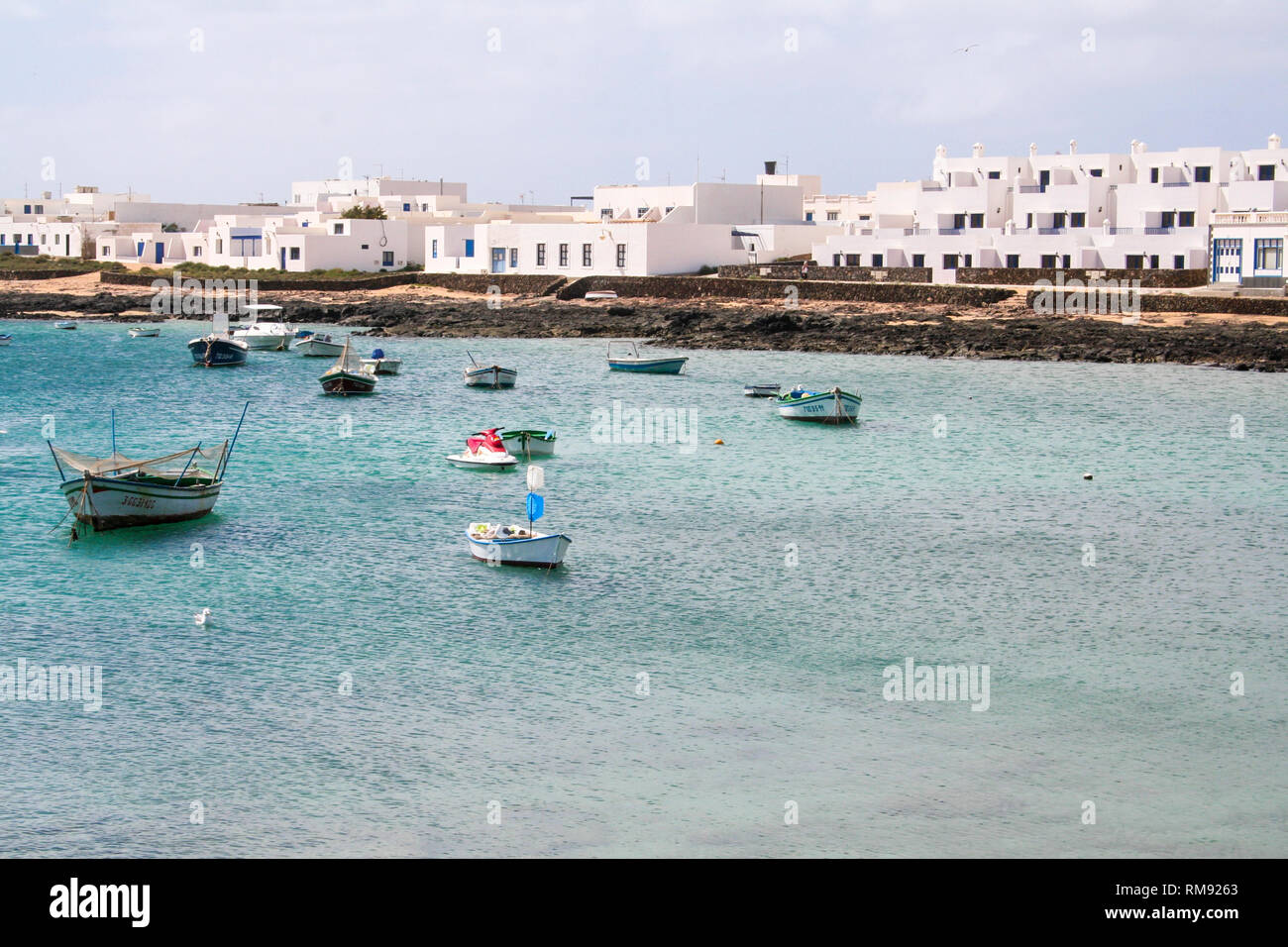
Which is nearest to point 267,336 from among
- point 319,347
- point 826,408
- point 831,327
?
point 319,347

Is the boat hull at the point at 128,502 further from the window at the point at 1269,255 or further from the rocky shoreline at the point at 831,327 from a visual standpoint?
the window at the point at 1269,255

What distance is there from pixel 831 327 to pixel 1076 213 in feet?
55.7

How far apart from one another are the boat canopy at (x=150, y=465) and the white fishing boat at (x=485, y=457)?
6447 millimetres

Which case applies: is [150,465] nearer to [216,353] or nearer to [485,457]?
[485,457]

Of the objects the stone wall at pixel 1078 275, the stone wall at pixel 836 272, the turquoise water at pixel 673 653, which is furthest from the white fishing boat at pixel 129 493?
the stone wall at pixel 836 272

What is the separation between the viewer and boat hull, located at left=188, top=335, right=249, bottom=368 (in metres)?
67.3

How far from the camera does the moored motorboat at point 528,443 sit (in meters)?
38.7

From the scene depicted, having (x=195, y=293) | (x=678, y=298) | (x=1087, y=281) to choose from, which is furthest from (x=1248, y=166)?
(x=195, y=293)

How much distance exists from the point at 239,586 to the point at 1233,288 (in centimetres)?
5618

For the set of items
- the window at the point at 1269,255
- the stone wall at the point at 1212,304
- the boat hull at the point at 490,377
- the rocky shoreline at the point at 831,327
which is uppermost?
the window at the point at 1269,255

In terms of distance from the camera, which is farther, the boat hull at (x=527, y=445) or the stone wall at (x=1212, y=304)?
the stone wall at (x=1212, y=304)

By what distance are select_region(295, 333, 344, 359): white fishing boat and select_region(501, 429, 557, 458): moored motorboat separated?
3494cm

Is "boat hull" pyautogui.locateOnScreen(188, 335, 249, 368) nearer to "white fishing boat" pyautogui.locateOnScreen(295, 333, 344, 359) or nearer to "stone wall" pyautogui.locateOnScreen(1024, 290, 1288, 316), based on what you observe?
"white fishing boat" pyautogui.locateOnScreen(295, 333, 344, 359)

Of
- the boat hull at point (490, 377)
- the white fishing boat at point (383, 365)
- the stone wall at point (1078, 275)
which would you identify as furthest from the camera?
the stone wall at point (1078, 275)
